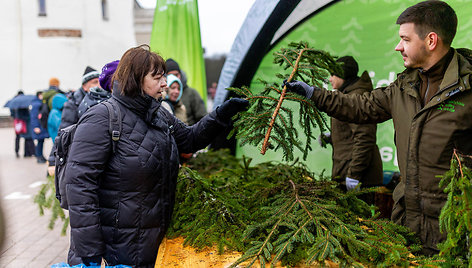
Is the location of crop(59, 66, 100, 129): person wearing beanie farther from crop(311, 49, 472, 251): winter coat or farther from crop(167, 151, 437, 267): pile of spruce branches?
crop(311, 49, 472, 251): winter coat

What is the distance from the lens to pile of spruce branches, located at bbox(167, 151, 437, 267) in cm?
202

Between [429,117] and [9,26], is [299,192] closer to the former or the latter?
[429,117]

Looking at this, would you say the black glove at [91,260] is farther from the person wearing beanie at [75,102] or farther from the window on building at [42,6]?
the window on building at [42,6]

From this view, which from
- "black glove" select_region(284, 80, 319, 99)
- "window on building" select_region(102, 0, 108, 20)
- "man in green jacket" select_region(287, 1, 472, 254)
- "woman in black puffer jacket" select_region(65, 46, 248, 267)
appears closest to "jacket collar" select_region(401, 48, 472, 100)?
"man in green jacket" select_region(287, 1, 472, 254)

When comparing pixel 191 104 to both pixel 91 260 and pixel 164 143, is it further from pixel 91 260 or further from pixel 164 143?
pixel 91 260

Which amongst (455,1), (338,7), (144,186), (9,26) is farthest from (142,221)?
(9,26)

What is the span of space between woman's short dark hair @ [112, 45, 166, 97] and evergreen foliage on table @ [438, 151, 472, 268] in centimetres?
169

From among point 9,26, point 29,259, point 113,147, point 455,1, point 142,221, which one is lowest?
point 29,259

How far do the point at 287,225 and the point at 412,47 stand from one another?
1235mm

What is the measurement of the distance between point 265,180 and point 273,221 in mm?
1054

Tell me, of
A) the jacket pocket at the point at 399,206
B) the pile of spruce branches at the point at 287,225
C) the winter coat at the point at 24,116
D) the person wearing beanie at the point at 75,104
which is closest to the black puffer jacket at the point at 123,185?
the pile of spruce branches at the point at 287,225

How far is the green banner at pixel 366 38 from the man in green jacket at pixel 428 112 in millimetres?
2553

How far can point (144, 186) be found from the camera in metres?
2.29

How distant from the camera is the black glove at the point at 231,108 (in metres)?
2.77
